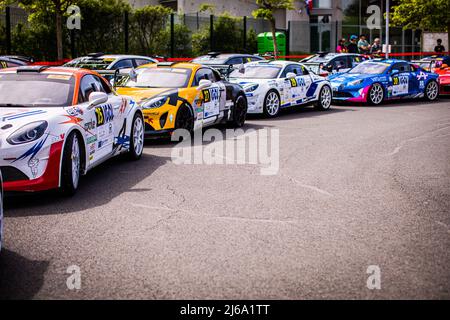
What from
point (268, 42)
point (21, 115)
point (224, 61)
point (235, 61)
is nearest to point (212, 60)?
point (224, 61)

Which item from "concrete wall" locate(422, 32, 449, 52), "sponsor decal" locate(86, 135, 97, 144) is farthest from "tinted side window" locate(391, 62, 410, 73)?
"concrete wall" locate(422, 32, 449, 52)

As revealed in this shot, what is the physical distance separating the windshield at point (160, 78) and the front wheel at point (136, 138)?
267 centimetres

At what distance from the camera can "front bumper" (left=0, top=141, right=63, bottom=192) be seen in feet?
24.2

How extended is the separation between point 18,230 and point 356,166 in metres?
5.30

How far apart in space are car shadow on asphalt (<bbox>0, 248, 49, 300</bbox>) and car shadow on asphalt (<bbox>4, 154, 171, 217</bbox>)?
161 centimetres

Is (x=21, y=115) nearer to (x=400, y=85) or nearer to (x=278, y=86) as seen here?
(x=278, y=86)

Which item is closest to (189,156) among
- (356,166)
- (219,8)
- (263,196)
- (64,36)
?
(356,166)

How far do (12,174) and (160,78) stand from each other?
665 cm

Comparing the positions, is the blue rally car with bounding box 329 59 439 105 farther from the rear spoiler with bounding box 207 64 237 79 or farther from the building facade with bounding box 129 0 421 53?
the building facade with bounding box 129 0 421 53

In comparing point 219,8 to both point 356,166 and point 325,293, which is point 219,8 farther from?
point 325,293

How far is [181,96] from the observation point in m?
13.0

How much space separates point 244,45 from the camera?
3669 centimetres

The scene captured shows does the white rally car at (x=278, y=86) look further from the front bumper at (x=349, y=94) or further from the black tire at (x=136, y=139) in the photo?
the black tire at (x=136, y=139)

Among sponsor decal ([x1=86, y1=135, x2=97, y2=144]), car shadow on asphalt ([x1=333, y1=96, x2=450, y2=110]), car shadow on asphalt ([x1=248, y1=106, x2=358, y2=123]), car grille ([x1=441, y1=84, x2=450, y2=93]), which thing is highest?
car grille ([x1=441, y1=84, x2=450, y2=93])
